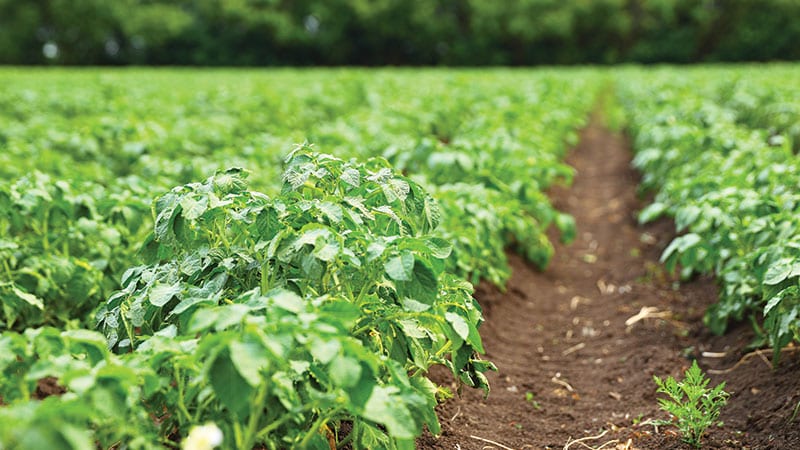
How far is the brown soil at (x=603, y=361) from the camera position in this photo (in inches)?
134

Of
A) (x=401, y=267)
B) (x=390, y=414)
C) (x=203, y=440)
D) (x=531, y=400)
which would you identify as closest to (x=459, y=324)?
(x=401, y=267)

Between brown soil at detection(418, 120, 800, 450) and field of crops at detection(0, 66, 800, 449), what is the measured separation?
21 centimetres

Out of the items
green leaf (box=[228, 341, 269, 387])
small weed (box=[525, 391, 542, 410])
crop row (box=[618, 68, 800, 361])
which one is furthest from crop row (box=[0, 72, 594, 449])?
crop row (box=[618, 68, 800, 361])

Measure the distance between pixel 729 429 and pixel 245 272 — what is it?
7.56ft

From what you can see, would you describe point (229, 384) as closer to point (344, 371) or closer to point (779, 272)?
point (344, 371)

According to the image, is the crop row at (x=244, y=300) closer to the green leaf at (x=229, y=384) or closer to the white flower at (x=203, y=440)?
the green leaf at (x=229, y=384)

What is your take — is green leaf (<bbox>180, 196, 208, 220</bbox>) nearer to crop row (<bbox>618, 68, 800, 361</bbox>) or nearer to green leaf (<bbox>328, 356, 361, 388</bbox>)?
green leaf (<bbox>328, 356, 361, 388</bbox>)

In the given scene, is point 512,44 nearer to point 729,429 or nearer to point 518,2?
point 518,2

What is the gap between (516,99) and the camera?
1112cm

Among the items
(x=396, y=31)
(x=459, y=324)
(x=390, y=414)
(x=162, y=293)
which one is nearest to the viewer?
(x=390, y=414)

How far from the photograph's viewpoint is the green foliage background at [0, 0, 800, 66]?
137 ft

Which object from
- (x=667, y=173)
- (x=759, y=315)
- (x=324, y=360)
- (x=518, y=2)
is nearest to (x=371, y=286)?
(x=324, y=360)

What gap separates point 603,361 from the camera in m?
4.47

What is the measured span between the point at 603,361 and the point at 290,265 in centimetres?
252
